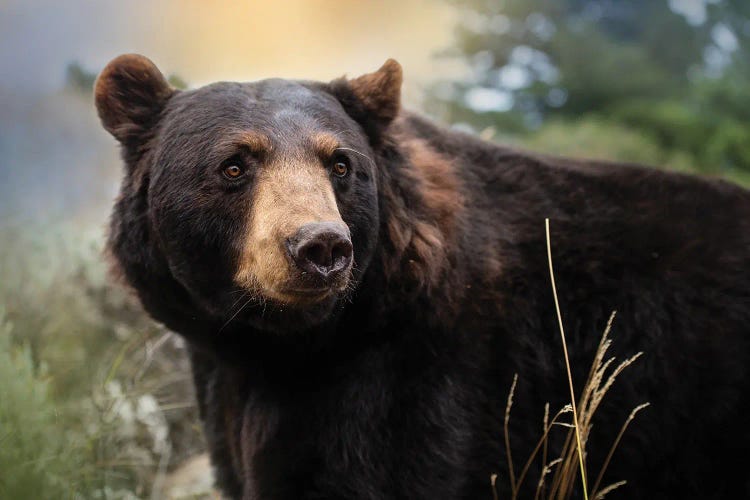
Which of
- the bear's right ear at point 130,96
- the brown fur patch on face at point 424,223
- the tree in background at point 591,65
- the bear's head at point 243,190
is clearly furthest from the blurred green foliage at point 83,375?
the tree in background at point 591,65

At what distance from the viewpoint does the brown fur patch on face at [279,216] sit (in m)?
2.92

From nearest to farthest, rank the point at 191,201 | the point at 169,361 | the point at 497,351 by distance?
the point at 191,201
the point at 497,351
the point at 169,361

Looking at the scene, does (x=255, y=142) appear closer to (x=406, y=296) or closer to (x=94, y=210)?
(x=406, y=296)

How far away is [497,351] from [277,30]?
4.27 meters

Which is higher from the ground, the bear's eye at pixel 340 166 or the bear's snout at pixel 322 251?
the bear's eye at pixel 340 166

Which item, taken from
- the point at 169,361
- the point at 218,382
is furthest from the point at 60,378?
the point at 218,382

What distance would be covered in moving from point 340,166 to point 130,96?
919 millimetres

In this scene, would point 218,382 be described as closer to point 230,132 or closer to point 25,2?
point 230,132

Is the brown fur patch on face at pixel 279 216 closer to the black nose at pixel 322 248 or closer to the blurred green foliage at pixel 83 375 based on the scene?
the black nose at pixel 322 248

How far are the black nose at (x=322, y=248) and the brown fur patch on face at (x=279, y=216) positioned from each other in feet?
0.18

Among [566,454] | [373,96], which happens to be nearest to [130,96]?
[373,96]

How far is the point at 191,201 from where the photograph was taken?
3.21m

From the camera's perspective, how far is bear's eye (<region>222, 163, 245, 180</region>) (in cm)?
320

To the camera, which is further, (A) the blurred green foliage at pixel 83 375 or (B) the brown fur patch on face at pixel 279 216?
(A) the blurred green foliage at pixel 83 375
